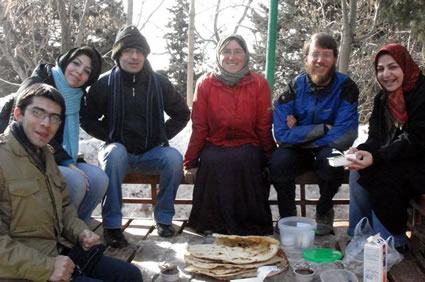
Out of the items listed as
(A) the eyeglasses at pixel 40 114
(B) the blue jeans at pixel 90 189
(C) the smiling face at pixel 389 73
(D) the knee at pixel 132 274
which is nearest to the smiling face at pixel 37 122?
(A) the eyeglasses at pixel 40 114

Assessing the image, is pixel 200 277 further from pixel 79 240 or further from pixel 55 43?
pixel 55 43

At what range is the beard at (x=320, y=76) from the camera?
3.90 metres

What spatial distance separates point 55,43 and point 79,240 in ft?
47.7

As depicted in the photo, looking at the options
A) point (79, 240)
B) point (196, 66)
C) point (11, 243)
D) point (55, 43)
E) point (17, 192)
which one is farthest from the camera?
point (196, 66)

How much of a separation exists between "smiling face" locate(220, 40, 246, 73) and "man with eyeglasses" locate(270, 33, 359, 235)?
0.49 metres

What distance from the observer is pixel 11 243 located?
2316mm

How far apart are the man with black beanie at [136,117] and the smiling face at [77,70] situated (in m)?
0.36

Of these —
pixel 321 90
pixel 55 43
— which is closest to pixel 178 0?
pixel 55 43

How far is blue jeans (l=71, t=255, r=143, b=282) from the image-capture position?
9.04ft

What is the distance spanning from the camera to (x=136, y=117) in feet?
13.2

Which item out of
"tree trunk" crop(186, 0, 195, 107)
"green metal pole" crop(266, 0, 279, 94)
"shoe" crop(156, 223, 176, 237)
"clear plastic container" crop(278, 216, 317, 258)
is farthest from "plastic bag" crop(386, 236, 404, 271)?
"tree trunk" crop(186, 0, 195, 107)

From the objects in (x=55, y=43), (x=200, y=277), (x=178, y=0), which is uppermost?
(x=178, y=0)

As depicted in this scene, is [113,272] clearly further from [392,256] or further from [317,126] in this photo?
[317,126]

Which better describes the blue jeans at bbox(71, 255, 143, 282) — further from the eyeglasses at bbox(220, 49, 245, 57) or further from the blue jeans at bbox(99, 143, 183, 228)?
the eyeglasses at bbox(220, 49, 245, 57)
